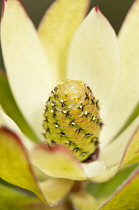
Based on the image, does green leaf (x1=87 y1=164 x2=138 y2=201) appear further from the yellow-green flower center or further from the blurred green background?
the blurred green background

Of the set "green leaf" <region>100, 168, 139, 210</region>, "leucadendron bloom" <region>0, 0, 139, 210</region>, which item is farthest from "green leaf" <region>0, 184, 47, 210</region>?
"green leaf" <region>100, 168, 139, 210</region>

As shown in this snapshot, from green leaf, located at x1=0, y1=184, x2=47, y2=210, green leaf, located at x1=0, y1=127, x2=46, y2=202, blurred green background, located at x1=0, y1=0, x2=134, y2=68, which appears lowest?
blurred green background, located at x1=0, y1=0, x2=134, y2=68

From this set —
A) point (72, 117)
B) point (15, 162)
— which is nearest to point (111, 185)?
point (72, 117)

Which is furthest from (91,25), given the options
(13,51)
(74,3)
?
(13,51)

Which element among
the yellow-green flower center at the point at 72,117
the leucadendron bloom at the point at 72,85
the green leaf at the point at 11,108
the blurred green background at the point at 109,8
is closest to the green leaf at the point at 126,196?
the leucadendron bloom at the point at 72,85

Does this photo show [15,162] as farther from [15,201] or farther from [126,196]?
[15,201]
